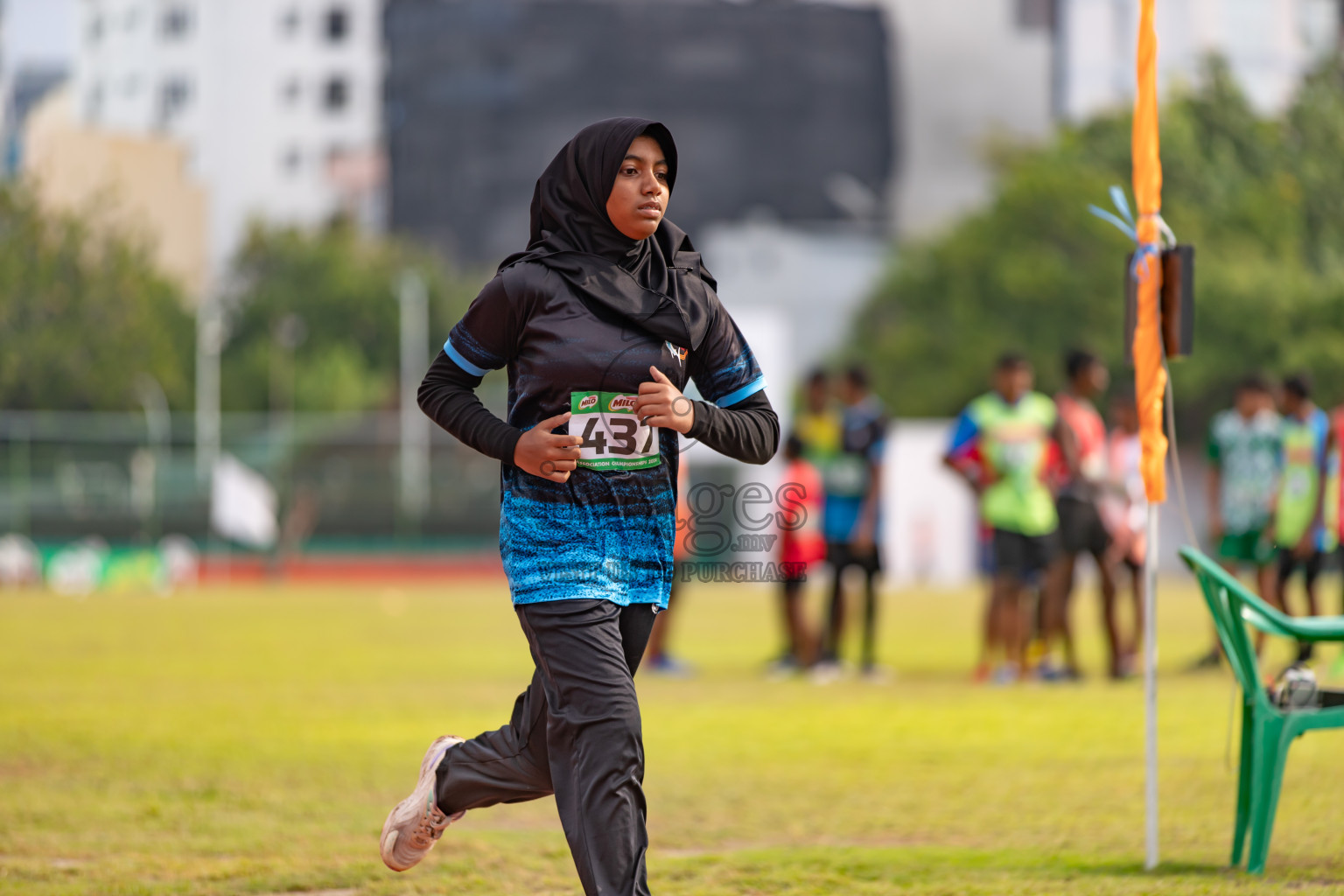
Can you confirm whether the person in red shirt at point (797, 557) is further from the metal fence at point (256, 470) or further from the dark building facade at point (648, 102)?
the dark building facade at point (648, 102)

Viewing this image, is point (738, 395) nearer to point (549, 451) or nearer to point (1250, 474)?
point (549, 451)

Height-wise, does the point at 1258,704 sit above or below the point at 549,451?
below

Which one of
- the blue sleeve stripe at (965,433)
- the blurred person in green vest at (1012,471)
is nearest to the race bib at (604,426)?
the blurred person in green vest at (1012,471)

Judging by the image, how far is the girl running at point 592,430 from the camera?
4.31m

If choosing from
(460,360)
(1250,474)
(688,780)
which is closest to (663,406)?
(460,360)

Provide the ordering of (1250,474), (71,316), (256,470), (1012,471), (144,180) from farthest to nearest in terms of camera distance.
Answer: (144,180) < (71,316) < (256,470) < (1250,474) < (1012,471)

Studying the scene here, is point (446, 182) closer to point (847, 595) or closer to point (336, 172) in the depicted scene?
point (336, 172)

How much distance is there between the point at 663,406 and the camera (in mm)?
4266

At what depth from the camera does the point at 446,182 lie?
81062mm

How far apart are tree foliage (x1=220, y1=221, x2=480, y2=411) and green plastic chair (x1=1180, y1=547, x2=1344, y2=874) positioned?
189 ft

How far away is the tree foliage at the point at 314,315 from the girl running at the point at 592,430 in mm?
58206

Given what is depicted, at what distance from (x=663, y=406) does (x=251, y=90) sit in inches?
3307

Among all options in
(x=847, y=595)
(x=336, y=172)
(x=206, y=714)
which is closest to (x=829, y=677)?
(x=847, y=595)

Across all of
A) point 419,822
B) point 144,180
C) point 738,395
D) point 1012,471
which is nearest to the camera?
point 738,395
